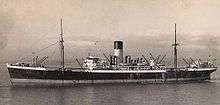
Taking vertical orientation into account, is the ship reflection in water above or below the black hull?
below

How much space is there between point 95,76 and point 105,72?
5.19 feet

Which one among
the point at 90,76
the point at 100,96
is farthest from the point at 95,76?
the point at 100,96

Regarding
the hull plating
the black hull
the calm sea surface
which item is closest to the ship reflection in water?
the calm sea surface

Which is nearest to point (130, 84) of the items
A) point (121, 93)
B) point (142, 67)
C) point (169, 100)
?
point (142, 67)

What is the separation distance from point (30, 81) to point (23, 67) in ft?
7.00

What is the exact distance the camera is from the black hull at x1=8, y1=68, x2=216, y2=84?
60.1 m

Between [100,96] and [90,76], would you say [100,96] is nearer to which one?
[100,96]

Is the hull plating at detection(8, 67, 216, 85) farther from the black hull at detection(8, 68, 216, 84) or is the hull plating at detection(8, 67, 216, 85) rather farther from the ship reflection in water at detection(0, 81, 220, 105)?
the ship reflection in water at detection(0, 81, 220, 105)

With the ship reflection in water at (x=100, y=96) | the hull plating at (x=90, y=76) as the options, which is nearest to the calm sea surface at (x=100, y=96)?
the ship reflection in water at (x=100, y=96)

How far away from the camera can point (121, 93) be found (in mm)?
54188

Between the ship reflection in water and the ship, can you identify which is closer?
the ship reflection in water

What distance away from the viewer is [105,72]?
2547 inches

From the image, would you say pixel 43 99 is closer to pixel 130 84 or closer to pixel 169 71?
pixel 130 84

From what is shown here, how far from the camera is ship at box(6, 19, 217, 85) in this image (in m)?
60.3
